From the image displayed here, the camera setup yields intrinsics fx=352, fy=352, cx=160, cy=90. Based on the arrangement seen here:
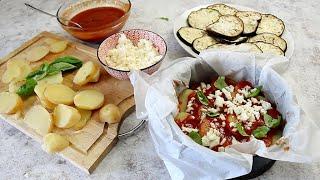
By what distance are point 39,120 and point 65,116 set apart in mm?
74

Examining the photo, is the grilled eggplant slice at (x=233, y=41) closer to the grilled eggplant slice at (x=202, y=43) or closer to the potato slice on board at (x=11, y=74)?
the grilled eggplant slice at (x=202, y=43)

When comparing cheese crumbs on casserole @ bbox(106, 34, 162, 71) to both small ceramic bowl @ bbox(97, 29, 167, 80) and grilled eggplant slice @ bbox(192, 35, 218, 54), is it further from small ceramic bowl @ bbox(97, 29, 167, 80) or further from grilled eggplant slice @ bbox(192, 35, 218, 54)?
grilled eggplant slice @ bbox(192, 35, 218, 54)

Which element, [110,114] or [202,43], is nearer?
[110,114]

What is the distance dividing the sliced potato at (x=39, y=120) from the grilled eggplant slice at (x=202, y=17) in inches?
20.4

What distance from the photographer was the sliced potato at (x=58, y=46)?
1078mm

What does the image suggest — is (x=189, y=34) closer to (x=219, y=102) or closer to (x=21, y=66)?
(x=219, y=102)

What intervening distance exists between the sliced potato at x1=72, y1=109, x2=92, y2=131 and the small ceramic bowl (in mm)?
125

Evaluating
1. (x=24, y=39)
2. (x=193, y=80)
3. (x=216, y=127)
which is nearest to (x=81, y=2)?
(x=24, y=39)

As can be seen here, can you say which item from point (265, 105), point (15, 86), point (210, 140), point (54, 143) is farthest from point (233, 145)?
point (15, 86)

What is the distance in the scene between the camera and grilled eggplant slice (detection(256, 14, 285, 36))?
1.05 meters

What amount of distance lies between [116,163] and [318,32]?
2.46 ft

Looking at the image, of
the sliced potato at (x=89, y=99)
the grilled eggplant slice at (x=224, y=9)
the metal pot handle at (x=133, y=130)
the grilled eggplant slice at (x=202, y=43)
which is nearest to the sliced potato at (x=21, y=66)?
→ the sliced potato at (x=89, y=99)

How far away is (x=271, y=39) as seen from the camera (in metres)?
1.01

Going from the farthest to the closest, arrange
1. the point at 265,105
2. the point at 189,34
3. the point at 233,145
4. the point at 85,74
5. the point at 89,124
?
the point at 189,34 → the point at 85,74 → the point at 89,124 → the point at 265,105 → the point at 233,145
